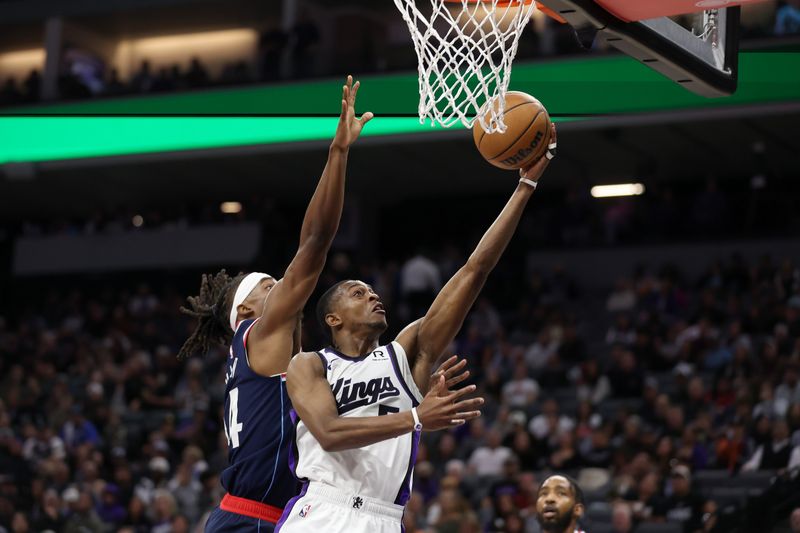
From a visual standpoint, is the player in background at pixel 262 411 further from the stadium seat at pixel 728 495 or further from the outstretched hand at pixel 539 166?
the stadium seat at pixel 728 495

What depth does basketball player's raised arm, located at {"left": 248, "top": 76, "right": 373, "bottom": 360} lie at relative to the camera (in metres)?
3.95

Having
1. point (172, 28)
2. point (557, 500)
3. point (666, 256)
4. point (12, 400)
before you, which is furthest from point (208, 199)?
point (557, 500)

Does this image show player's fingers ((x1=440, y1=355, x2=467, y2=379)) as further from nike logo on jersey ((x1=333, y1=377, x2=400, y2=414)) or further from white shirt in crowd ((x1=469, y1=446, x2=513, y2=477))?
white shirt in crowd ((x1=469, y1=446, x2=513, y2=477))

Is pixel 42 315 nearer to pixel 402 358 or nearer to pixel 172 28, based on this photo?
pixel 172 28

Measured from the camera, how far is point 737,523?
8766mm

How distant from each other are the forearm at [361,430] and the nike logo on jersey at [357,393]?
0.12m

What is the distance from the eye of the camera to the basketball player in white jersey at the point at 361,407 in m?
3.92

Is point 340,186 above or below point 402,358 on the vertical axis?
above

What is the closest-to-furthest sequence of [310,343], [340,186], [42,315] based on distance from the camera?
[340,186] < [310,343] < [42,315]

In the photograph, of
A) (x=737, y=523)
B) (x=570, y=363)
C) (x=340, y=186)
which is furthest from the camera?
(x=570, y=363)

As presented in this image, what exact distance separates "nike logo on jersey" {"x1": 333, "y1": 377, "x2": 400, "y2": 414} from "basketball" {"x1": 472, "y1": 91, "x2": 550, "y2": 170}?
106 cm

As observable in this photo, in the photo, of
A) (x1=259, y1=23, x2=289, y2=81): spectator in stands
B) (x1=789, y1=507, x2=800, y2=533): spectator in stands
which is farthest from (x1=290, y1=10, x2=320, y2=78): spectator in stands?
(x1=789, y1=507, x2=800, y2=533): spectator in stands

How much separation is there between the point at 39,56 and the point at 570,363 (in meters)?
13.0

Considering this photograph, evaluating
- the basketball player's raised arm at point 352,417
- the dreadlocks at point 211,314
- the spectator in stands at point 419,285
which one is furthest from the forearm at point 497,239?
the spectator in stands at point 419,285
